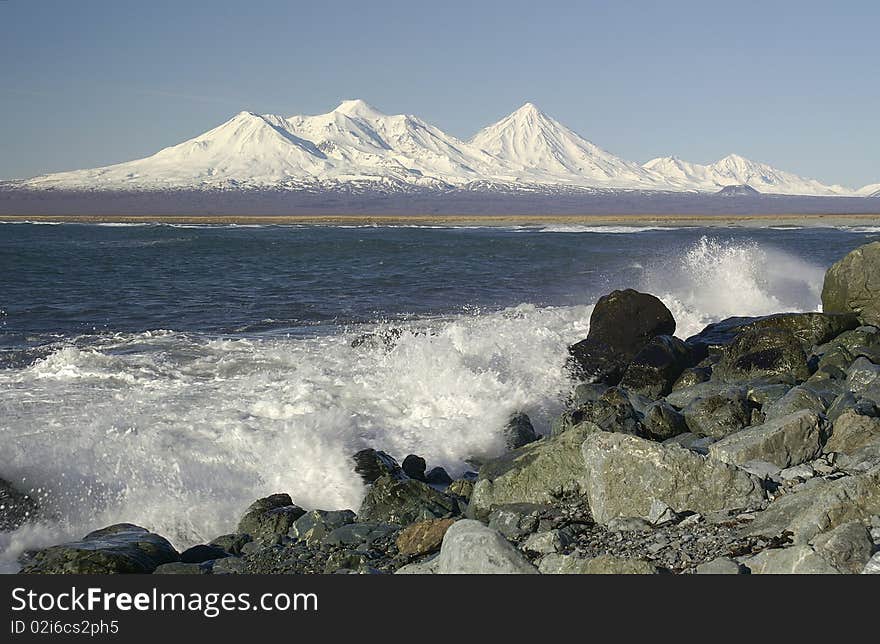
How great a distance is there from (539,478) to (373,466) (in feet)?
8.05

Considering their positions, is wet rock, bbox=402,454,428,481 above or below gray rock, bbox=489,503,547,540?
below

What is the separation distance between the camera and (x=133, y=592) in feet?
14.7

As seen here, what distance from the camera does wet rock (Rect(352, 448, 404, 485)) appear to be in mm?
9000

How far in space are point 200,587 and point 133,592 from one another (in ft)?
1.14

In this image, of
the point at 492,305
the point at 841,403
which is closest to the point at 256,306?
the point at 492,305

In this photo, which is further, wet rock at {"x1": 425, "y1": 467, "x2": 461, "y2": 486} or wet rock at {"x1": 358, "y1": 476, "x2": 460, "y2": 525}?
wet rock at {"x1": 425, "y1": 467, "x2": 461, "y2": 486}

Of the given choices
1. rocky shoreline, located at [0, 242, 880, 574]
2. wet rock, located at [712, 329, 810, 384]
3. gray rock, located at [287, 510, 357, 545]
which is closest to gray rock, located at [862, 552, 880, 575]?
rocky shoreline, located at [0, 242, 880, 574]

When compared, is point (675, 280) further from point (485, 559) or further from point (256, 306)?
point (485, 559)

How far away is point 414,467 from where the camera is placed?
30.2ft

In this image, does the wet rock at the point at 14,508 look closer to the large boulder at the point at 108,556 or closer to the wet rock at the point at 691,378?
the large boulder at the point at 108,556

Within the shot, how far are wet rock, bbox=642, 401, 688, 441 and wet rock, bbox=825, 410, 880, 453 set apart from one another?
77.8 inches

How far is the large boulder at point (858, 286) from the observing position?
43.4 ft

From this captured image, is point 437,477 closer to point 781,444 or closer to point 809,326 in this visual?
point 781,444

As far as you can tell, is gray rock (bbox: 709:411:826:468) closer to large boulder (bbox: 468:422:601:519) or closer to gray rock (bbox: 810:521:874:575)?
large boulder (bbox: 468:422:601:519)
